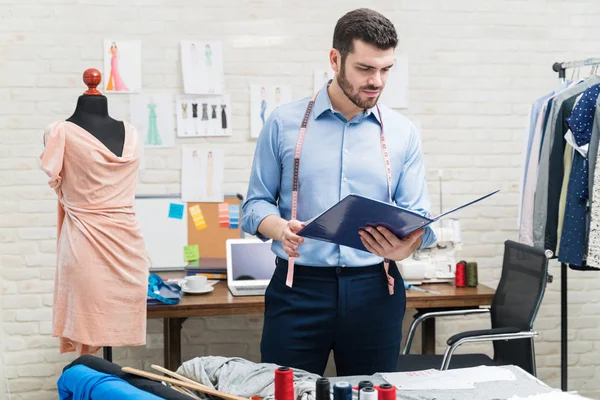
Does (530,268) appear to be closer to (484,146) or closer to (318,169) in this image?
(484,146)

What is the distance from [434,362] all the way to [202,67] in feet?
6.20

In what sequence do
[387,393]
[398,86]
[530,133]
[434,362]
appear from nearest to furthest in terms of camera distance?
[387,393] < [434,362] < [530,133] < [398,86]

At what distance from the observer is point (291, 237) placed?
187cm

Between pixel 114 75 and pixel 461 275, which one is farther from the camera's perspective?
pixel 114 75

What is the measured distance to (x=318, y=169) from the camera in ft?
6.70

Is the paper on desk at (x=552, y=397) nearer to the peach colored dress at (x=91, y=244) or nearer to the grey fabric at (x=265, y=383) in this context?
the grey fabric at (x=265, y=383)

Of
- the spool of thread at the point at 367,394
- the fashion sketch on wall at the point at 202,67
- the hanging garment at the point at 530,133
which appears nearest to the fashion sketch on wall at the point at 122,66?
the fashion sketch on wall at the point at 202,67

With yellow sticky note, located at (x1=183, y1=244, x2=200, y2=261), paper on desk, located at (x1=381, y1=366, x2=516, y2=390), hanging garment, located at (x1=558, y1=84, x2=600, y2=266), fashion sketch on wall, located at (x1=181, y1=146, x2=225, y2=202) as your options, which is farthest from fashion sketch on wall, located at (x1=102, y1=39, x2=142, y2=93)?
paper on desk, located at (x1=381, y1=366, x2=516, y2=390)

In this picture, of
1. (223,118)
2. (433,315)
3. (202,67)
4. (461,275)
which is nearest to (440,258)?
(461,275)

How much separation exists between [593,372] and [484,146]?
58.3 inches

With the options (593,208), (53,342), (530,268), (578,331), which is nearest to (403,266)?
(530,268)

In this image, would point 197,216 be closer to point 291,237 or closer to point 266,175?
point 266,175

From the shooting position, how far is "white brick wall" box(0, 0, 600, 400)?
3645mm

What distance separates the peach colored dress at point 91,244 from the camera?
2.85 m
